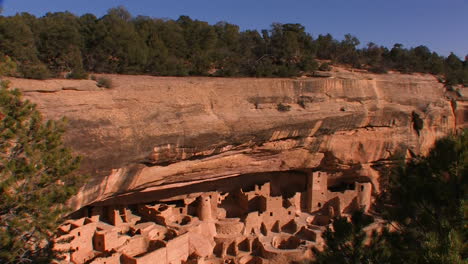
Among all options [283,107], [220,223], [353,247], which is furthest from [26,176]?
[283,107]

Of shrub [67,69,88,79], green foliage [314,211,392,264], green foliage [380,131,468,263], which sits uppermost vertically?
shrub [67,69,88,79]

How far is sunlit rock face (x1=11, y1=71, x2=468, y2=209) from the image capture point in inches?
358

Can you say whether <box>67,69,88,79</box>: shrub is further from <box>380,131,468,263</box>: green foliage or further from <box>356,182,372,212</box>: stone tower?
<box>356,182,372,212</box>: stone tower

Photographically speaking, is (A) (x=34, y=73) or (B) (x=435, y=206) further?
(A) (x=34, y=73)

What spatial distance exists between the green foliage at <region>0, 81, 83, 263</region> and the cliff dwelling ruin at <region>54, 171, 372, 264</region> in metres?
2.80

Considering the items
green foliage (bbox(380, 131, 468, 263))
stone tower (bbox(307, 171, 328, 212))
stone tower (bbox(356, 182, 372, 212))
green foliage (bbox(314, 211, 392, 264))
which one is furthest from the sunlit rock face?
green foliage (bbox(380, 131, 468, 263))

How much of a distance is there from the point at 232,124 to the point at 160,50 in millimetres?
5477

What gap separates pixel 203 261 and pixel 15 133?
20.8ft

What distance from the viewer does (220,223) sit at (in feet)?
41.4

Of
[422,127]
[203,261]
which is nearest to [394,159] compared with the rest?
Answer: [422,127]

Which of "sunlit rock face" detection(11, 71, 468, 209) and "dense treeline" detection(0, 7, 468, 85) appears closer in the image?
"sunlit rock face" detection(11, 71, 468, 209)

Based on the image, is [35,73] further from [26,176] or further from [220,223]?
[220,223]

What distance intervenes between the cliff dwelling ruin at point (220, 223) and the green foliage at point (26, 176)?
2.80m

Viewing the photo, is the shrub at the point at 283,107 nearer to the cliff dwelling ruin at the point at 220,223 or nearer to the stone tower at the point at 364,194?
the cliff dwelling ruin at the point at 220,223
